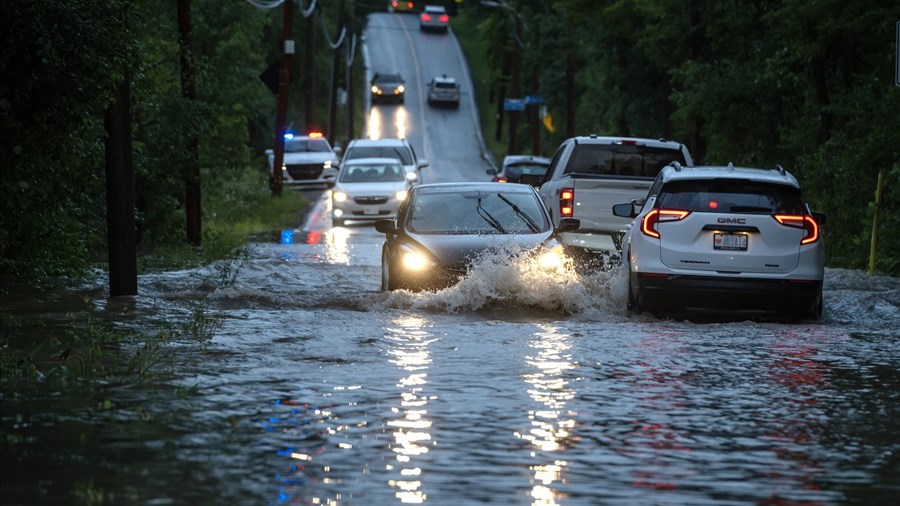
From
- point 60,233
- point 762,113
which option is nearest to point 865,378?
point 60,233

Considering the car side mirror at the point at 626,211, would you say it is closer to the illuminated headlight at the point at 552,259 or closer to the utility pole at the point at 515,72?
the illuminated headlight at the point at 552,259

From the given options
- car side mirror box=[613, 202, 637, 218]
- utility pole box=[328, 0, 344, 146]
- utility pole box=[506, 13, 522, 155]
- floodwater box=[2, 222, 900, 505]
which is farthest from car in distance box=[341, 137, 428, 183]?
utility pole box=[328, 0, 344, 146]

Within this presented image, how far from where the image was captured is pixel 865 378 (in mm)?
12703

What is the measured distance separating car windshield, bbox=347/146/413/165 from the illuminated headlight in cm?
2991

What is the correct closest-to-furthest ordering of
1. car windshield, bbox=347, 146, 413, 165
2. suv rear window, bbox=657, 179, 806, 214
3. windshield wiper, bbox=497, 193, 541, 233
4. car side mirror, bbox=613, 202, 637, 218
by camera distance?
suv rear window, bbox=657, 179, 806, 214
car side mirror, bbox=613, 202, 637, 218
windshield wiper, bbox=497, 193, 541, 233
car windshield, bbox=347, 146, 413, 165

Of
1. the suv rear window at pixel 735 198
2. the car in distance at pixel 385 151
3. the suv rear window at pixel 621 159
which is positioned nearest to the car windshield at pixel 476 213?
the suv rear window at pixel 735 198

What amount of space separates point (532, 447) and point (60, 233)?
37.5ft

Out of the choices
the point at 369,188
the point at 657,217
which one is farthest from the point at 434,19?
the point at 657,217

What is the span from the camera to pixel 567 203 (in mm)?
22406

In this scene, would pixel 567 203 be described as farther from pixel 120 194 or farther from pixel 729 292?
pixel 120 194

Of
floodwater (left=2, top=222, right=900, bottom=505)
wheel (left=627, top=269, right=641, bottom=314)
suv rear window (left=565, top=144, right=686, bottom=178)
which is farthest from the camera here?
suv rear window (left=565, top=144, right=686, bottom=178)

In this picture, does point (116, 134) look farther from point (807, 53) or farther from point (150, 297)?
point (807, 53)

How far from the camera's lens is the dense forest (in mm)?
15344

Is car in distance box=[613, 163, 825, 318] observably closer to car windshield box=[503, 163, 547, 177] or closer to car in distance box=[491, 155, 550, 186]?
car in distance box=[491, 155, 550, 186]
